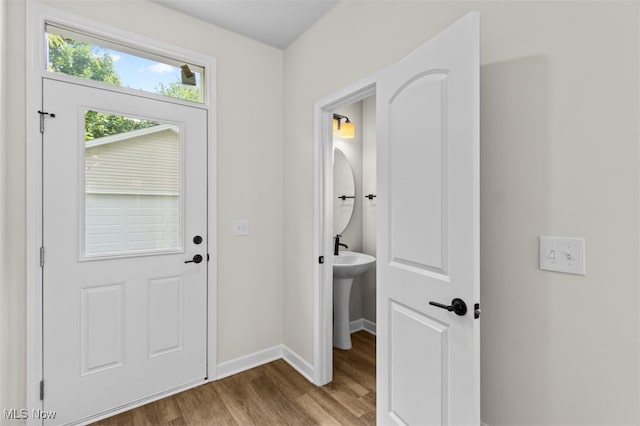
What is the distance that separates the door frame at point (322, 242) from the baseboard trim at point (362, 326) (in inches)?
35.8

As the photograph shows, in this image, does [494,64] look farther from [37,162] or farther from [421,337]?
[37,162]

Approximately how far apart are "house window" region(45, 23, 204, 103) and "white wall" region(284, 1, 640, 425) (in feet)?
5.52

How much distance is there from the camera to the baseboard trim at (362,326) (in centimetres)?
306

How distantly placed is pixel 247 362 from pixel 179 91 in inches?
85.7

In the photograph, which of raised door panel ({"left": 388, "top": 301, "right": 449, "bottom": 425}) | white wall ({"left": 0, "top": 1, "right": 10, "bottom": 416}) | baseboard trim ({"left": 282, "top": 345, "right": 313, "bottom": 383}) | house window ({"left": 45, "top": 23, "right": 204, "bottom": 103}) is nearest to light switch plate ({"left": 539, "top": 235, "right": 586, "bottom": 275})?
raised door panel ({"left": 388, "top": 301, "right": 449, "bottom": 425})

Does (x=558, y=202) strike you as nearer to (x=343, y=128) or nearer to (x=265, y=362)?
(x=343, y=128)

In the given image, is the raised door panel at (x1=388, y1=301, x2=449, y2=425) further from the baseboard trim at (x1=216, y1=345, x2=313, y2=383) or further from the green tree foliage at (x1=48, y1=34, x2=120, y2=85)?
the green tree foliage at (x1=48, y1=34, x2=120, y2=85)

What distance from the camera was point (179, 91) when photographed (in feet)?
7.14

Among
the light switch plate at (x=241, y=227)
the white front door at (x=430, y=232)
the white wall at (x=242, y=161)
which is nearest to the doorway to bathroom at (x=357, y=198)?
the white wall at (x=242, y=161)

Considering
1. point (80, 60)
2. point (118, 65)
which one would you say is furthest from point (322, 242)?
point (80, 60)

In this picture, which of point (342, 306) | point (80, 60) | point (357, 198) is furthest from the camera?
point (357, 198)

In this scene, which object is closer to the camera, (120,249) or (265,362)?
(120,249)

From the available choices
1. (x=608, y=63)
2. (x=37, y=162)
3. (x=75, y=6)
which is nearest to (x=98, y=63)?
(x=75, y=6)

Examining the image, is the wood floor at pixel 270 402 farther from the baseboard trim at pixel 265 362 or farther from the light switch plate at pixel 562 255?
the light switch plate at pixel 562 255
